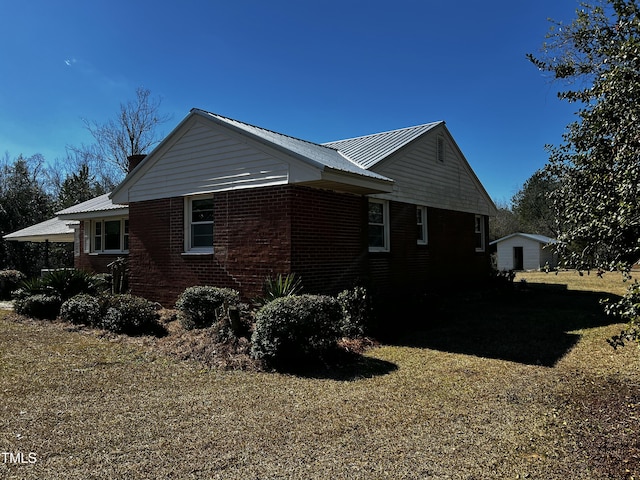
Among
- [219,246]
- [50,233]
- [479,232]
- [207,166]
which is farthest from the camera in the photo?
[50,233]

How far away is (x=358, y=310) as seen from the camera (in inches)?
366

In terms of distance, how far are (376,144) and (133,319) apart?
8863 mm

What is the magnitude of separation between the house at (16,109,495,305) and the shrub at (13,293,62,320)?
79.1 inches

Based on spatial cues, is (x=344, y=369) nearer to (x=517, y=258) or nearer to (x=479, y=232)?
(x=479, y=232)

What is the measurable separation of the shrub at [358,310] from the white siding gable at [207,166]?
257cm

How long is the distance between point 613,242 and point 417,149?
35.6ft

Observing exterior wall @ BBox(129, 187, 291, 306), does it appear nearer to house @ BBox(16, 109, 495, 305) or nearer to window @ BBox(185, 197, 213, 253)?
house @ BBox(16, 109, 495, 305)

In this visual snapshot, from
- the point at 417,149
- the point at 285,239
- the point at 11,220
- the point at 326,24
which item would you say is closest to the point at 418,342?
the point at 285,239

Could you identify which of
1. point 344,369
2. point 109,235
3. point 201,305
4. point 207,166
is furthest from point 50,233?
point 344,369

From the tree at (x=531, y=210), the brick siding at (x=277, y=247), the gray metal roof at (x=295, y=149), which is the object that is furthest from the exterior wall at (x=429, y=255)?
the tree at (x=531, y=210)

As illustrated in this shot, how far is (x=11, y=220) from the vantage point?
30.3 meters

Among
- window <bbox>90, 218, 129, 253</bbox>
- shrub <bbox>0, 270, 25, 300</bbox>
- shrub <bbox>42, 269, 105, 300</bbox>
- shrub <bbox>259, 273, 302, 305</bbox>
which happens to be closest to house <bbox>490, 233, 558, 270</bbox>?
window <bbox>90, 218, 129, 253</bbox>

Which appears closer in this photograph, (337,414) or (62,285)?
(337,414)

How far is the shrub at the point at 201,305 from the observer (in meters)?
9.67
